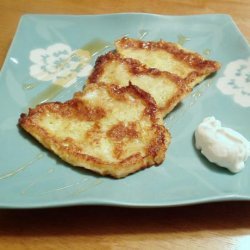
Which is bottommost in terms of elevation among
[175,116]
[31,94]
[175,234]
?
[175,234]

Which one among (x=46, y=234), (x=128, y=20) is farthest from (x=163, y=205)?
(x=128, y=20)

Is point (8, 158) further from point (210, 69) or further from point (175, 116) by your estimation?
point (210, 69)

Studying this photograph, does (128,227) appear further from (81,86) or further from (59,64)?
(59,64)

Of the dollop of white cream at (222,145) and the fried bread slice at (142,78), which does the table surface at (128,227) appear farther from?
the fried bread slice at (142,78)

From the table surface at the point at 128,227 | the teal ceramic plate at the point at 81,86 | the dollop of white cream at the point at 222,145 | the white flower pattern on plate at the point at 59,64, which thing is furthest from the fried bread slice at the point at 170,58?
the table surface at the point at 128,227

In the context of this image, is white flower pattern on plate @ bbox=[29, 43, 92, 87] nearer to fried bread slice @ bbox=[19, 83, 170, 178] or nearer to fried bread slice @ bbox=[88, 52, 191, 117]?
fried bread slice @ bbox=[88, 52, 191, 117]
